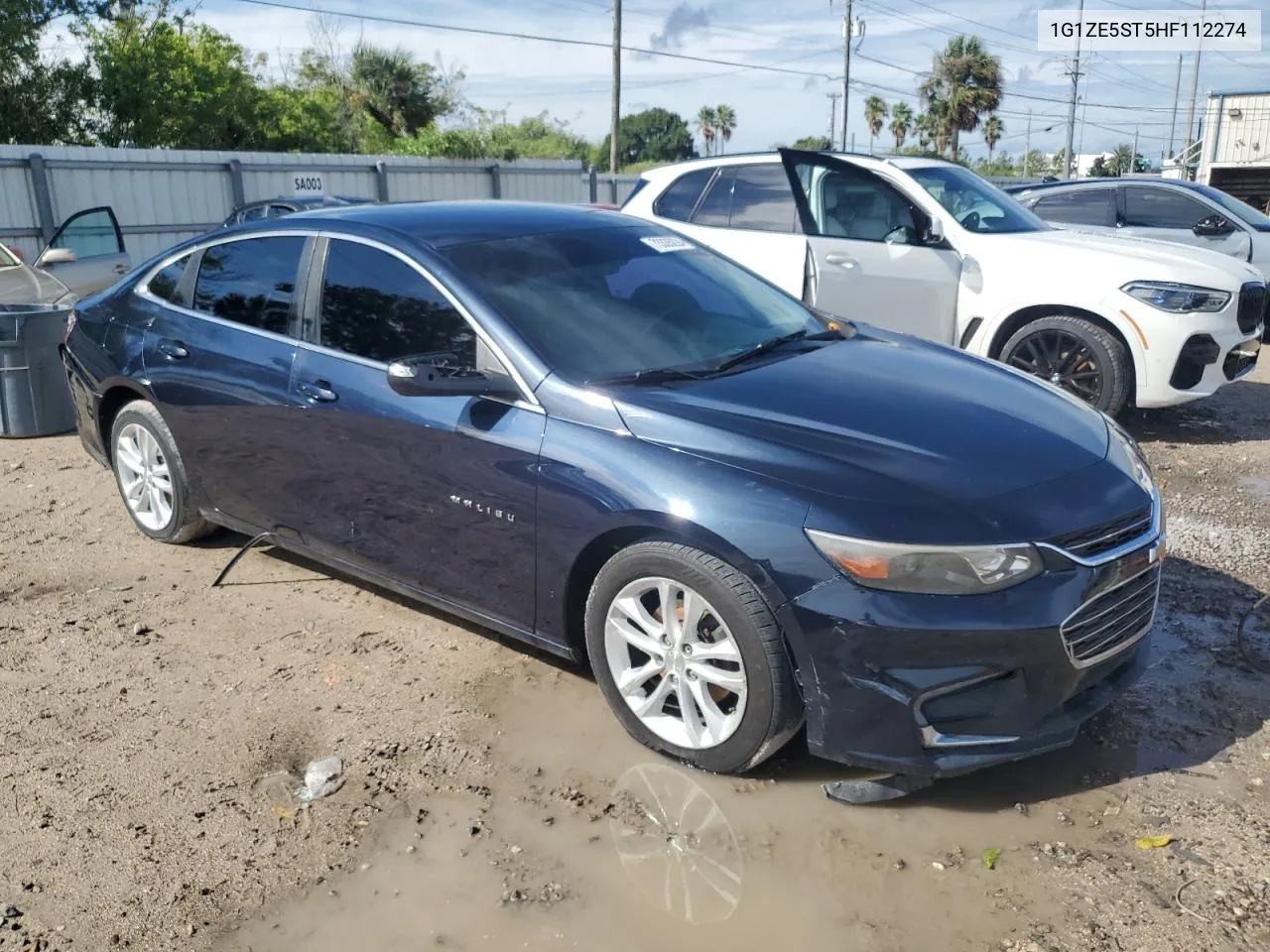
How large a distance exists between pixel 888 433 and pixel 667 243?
5.51 feet

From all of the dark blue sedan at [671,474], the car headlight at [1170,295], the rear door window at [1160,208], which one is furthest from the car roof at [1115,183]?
the dark blue sedan at [671,474]

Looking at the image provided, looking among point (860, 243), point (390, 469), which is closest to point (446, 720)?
point (390, 469)

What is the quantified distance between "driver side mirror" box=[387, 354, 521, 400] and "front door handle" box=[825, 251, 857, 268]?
4361 mm

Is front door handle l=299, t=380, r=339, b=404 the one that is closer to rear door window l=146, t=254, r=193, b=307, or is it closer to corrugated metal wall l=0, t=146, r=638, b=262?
rear door window l=146, t=254, r=193, b=307

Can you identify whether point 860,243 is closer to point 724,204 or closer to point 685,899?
point 724,204

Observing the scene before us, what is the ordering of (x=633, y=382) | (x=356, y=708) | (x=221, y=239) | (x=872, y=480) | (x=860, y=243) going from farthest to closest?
(x=860, y=243), (x=221, y=239), (x=356, y=708), (x=633, y=382), (x=872, y=480)

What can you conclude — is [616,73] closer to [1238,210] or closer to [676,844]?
[1238,210]

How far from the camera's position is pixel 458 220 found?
171 inches

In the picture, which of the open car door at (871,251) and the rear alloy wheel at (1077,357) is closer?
the rear alloy wheel at (1077,357)

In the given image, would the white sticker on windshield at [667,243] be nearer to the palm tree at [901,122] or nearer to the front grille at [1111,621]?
the front grille at [1111,621]

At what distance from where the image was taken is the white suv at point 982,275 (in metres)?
7.07

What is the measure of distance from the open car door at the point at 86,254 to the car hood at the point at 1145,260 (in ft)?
25.2

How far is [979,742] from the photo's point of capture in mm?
3008

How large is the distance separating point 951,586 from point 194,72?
3374cm
